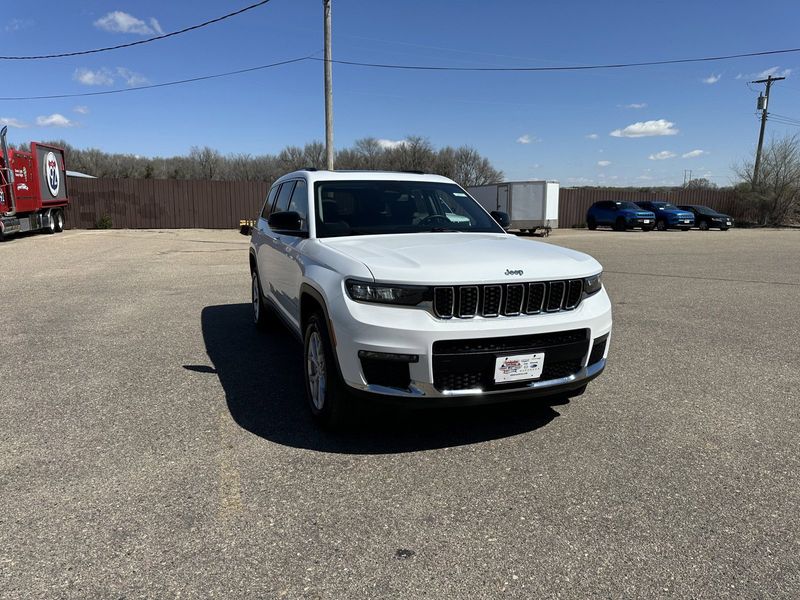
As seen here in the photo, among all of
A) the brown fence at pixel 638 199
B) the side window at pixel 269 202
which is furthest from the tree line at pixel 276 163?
the side window at pixel 269 202

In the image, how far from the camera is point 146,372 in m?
4.98

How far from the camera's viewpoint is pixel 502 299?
10.6 ft

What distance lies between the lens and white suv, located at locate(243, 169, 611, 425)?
3.11 meters

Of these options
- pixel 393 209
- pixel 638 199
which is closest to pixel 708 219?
pixel 638 199

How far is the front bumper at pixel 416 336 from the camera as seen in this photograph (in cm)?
307

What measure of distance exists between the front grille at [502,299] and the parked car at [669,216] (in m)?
31.1

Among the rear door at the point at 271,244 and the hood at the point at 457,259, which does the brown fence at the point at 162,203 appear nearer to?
the rear door at the point at 271,244

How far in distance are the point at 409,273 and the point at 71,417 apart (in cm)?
269

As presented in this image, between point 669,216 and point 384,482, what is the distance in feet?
105

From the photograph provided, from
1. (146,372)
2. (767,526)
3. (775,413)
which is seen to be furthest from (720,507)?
(146,372)

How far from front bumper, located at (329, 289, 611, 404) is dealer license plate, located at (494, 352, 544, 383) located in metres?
0.04

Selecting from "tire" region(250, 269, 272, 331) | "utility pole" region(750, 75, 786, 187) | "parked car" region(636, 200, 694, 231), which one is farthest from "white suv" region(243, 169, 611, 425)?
"utility pole" region(750, 75, 786, 187)

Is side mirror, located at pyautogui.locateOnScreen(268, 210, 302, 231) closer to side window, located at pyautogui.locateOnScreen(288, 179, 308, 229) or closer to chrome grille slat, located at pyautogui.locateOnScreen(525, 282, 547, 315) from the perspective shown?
side window, located at pyautogui.locateOnScreen(288, 179, 308, 229)

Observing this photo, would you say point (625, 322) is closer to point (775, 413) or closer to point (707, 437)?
point (775, 413)
